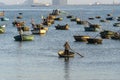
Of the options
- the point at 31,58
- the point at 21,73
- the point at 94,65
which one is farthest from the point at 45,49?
the point at 21,73

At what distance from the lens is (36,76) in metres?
70.3

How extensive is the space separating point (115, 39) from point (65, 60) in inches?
1478

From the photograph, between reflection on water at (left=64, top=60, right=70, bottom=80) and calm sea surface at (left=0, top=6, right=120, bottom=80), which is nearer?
reflection on water at (left=64, top=60, right=70, bottom=80)

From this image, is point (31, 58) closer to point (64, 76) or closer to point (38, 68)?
point (38, 68)

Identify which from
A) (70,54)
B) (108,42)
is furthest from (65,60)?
(108,42)

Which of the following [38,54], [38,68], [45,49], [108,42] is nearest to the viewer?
[38,68]

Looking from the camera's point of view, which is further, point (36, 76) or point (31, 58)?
point (31, 58)

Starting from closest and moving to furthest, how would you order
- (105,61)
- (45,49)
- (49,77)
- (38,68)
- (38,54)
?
1. (49,77)
2. (38,68)
3. (105,61)
4. (38,54)
5. (45,49)

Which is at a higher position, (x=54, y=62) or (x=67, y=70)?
(x=67, y=70)

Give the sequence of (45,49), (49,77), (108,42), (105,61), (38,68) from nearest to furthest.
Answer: (49,77)
(38,68)
(105,61)
(45,49)
(108,42)

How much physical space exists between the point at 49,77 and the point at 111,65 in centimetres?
1393

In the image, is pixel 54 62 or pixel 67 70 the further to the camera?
pixel 54 62

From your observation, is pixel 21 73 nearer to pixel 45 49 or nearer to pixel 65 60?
pixel 65 60

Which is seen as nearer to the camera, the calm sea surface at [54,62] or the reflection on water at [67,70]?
the reflection on water at [67,70]
